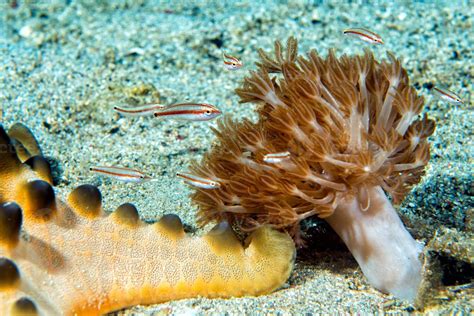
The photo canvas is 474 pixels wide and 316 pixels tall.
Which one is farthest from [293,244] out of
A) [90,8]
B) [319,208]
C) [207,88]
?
[90,8]

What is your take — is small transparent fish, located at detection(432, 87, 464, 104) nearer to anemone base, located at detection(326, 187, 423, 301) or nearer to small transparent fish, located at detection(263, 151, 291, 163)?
anemone base, located at detection(326, 187, 423, 301)

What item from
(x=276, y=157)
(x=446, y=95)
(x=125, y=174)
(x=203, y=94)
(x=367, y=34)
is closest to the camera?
(x=276, y=157)

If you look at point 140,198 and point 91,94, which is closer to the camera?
point 140,198

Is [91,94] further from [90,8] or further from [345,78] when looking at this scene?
[90,8]

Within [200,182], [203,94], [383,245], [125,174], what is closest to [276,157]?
[200,182]

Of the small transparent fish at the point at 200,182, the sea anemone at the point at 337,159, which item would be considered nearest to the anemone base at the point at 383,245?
the sea anemone at the point at 337,159

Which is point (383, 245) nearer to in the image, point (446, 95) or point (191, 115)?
point (191, 115)
